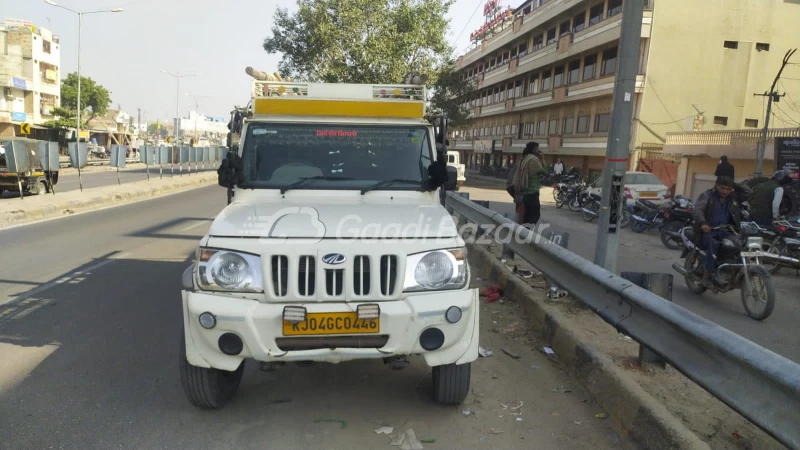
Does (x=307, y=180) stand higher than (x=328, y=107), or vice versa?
(x=328, y=107)

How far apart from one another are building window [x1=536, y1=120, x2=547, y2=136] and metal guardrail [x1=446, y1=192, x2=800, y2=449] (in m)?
37.9

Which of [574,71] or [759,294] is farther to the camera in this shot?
[574,71]

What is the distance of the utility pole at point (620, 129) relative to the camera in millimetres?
5684

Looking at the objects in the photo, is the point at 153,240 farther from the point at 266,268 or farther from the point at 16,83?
the point at 16,83

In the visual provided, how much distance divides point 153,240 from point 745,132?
1972cm

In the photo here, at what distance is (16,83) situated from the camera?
165ft

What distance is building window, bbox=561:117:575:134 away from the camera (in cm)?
3568

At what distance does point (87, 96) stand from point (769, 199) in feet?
243

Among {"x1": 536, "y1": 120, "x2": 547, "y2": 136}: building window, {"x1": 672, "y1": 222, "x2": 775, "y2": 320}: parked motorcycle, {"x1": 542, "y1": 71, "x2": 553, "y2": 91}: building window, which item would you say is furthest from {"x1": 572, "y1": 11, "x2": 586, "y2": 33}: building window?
{"x1": 672, "y1": 222, "x2": 775, "y2": 320}: parked motorcycle

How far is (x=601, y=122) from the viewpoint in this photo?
104 feet

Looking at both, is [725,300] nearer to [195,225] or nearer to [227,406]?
[227,406]

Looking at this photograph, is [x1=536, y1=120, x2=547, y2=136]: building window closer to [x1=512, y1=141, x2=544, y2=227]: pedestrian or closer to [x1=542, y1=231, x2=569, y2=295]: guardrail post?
[x1=512, y1=141, x2=544, y2=227]: pedestrian

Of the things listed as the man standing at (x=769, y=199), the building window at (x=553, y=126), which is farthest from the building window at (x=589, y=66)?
the man standing at (x=769, y=199)

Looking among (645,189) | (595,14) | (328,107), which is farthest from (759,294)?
(595,14)
